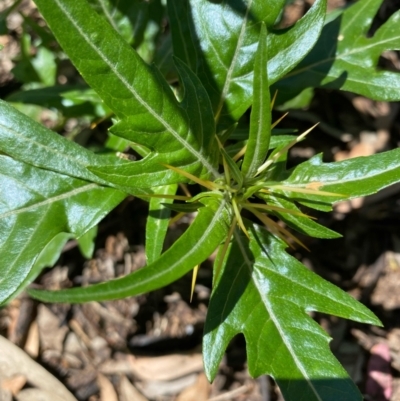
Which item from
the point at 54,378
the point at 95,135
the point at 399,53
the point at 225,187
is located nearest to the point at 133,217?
the point at 95,135

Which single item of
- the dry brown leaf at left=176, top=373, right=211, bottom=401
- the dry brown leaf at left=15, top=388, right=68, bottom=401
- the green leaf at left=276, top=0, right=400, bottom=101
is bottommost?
the dry brown leaf at left=176, top=373, right=211, bottom=401

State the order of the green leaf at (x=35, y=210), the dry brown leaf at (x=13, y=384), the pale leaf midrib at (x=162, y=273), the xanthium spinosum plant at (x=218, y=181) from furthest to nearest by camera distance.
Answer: the dry brown leaf at (x=13, y=384) → the green leaf at (x=35, y=210) → the xanthium spinosum plant at (x=218, y=181) → the pale leaf midrib at (x=162, y=273)

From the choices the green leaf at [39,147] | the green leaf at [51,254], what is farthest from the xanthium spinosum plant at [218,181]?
the green leaf at [51,254]

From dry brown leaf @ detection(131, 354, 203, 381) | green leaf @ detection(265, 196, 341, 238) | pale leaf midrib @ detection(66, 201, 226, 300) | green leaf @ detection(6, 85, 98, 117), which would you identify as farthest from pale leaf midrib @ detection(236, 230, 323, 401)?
dry brown leaf @ detection(131, 354, 203, 381)

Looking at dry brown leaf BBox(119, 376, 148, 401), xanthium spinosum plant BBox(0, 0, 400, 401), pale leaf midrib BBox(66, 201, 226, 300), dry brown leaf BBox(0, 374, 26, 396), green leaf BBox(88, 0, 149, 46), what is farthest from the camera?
dry brown leaf BBox(119, 376, 148, 401)

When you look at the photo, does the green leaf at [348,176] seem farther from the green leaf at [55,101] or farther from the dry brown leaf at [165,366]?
the dry brown leaf at [165,366]

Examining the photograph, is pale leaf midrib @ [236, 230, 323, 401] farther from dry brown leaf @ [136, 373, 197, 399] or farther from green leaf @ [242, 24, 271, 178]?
dry brown leaf @ [136, 373, 197, 399]

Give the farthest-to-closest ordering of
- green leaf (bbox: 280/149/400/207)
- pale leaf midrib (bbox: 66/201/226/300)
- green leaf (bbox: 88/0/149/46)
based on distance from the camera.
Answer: green leaf (bbox: 88/0/149/46) < green leaf (bbox: 280/149/400/207) < pale leaf midrib (bbox: 66/201/226/300)
